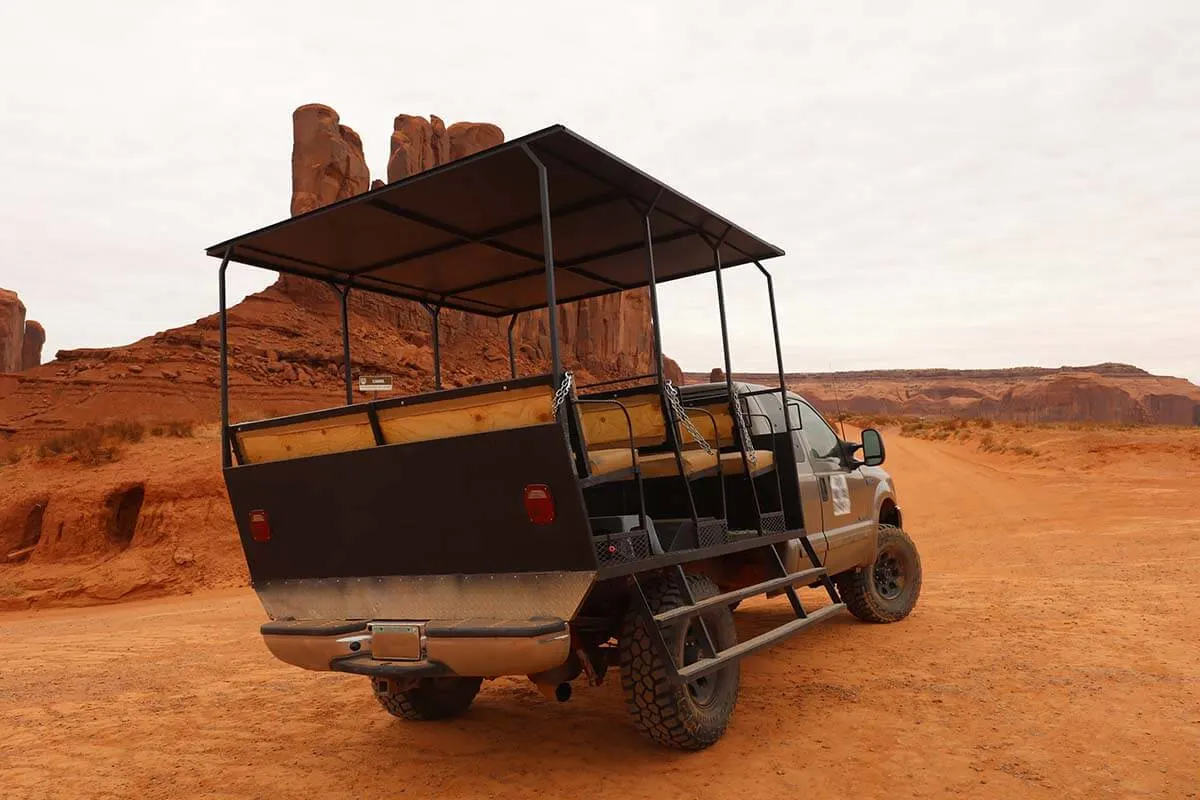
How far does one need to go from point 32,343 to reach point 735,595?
8315cm

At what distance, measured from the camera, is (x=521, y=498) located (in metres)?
3.77

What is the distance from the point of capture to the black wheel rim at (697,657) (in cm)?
445

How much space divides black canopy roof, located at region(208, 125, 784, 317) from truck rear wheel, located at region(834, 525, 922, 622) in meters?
3.06

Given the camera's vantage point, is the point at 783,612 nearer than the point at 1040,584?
Yes

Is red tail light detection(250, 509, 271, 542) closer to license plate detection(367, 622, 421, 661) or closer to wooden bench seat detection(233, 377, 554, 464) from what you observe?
wooden bench seat detection(233, 377, 554, 464)

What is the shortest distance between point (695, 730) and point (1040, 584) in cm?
667

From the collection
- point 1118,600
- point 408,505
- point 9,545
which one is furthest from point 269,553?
point 9,545

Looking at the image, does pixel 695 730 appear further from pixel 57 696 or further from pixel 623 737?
pixel 57 696

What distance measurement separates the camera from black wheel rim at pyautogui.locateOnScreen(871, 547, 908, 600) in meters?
7.52

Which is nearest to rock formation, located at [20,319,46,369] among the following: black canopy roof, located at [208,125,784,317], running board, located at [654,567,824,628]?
black canopy roof, located at [208,125,784,317]

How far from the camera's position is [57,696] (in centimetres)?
659

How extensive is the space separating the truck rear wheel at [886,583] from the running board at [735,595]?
179 centimetres

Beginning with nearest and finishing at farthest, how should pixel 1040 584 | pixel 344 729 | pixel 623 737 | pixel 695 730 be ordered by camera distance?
pixel 695 730 < pixel 623 737 < pixel 344 729 < pixel 1040 584

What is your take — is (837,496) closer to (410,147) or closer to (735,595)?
(735,595)
